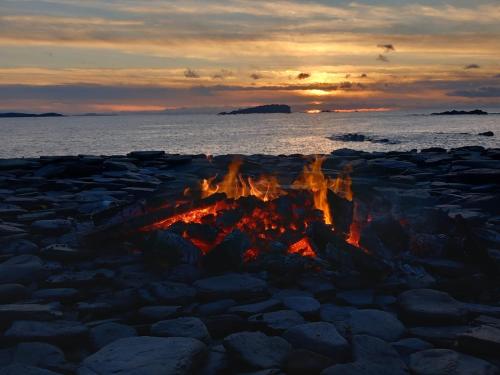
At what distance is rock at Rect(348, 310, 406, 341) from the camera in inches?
221

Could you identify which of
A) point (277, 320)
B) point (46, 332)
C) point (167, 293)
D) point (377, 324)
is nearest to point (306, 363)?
point (277, 320)

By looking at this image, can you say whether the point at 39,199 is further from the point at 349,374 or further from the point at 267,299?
the point at 349,374

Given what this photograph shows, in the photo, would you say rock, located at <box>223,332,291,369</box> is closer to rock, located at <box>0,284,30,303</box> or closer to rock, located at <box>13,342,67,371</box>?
rock, located at <box>13,342,67,371</box>

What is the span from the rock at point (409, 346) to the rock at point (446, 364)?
0.17 m

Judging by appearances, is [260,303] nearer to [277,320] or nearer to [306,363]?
[277,320]

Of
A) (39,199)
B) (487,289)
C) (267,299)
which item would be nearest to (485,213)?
(487,289)

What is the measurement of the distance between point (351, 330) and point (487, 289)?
7.95 feet

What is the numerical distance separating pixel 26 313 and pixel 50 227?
3.96 meters

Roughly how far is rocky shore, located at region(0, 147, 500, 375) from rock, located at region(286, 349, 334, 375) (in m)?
0.01

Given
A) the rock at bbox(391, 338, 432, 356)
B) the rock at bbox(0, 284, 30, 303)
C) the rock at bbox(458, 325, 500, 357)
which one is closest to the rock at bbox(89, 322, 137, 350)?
the rock at bbox(0, 284, 30, 303)

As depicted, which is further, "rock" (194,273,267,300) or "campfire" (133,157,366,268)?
"campfire" (133,157,366,268)

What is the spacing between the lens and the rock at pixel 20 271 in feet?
23.2

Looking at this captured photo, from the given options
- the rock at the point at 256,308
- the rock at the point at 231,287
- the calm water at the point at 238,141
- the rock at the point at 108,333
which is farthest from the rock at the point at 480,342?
the calm water at the point at 238,141

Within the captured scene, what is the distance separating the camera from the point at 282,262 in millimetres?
7523
